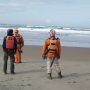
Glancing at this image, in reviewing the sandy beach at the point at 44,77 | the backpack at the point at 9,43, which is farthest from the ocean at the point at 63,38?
the backpack at the point at 9,43

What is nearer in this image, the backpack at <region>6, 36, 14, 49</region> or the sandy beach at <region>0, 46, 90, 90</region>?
the sandy beach at <region>0, 46, 90, 90</region>

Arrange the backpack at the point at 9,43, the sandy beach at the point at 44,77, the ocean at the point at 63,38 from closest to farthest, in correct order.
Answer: the sandy beach at the point at 44,77 < the backpack at the point at 9,43 < the ocean at the point at 63,38

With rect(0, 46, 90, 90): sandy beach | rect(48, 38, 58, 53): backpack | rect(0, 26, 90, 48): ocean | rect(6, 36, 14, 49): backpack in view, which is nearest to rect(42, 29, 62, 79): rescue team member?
rect(48, 38, 58, 53): backpack

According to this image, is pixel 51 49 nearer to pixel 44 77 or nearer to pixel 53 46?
pixel 53 46

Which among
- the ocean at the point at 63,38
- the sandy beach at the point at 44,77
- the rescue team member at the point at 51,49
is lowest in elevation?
the ocean at the point at 63,38

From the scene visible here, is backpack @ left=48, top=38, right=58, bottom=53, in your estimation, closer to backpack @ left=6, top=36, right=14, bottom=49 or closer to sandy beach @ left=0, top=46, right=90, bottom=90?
sandy beach @ left=0, top=46, right=90, bottom=90

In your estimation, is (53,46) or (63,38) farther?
(63,38)

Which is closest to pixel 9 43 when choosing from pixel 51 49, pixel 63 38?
pixel 51 49

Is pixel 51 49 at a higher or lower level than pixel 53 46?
lower

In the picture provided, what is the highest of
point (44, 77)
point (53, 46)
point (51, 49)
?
point (53, 46)

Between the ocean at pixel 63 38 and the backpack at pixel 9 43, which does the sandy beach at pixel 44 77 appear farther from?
the ocean at pixel 63 38

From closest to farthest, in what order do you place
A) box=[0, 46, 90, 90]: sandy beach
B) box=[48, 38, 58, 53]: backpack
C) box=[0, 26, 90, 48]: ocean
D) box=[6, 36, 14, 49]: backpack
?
box=[0, 46, 90, 90]: sandy beach < box=[48, 38, 58, 53]: backpack < box=[6, 36, 14, 49]: backpack < box=[0, 26, 90, 48]: ocean

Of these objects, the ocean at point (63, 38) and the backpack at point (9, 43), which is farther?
the ocean at point (63, 38)

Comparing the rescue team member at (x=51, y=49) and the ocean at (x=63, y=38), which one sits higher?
the rescue team member at (x=51, y=49)
